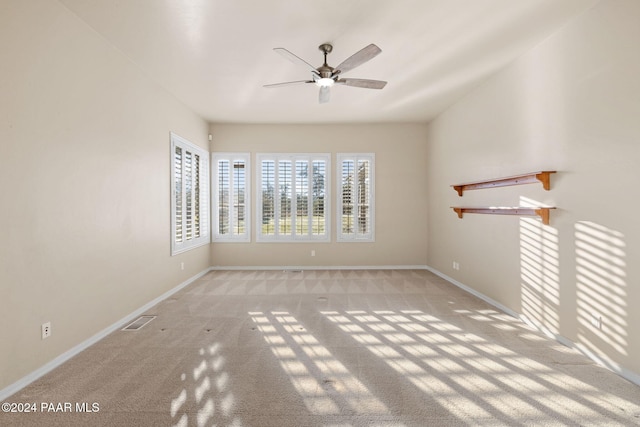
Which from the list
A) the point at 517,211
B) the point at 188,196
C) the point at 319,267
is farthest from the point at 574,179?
the point at 188,196

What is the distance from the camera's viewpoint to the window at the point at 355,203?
6.25 meters

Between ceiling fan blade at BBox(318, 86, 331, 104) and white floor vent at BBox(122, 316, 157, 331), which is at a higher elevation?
ceiling fan blade at BBox(318, 86, 331, 104)

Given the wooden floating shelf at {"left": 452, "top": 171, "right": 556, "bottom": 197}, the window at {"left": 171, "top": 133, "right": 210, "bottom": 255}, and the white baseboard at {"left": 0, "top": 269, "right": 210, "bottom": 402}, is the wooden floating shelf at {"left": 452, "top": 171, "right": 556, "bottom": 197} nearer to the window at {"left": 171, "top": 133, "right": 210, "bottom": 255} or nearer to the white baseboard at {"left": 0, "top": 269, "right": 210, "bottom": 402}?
the window at {"left": 171, "top": 133, "right": 210, "bottom": 255}

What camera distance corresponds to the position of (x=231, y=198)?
20.4 ft

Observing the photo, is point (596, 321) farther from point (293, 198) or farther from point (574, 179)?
point (293, 198)

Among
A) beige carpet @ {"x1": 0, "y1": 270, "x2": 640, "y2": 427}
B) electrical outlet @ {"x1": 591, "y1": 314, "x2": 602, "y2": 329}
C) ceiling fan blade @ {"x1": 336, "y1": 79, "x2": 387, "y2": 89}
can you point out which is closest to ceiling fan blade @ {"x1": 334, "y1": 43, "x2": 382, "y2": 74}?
ceiling fan blade @ {"x1": 336, "y1": 79, "x2": 387, "y2": 89}

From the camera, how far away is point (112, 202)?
325 cm

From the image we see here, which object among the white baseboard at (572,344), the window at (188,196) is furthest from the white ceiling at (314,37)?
the white baseboard at (572,344)

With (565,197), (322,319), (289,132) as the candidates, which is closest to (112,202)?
(322,319)

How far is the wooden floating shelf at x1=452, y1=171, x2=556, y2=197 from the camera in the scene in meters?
2.97

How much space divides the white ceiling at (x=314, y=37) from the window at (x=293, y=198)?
1831mm

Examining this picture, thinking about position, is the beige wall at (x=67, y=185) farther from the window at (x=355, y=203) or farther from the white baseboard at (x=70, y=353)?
the window at (x=355, y=203)

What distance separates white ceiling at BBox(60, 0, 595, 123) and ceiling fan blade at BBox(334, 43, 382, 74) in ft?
1.02

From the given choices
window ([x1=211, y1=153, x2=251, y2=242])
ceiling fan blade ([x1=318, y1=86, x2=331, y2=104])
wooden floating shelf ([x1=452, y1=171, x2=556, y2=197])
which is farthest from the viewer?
window ([x1=211, y1=153, x2=251, y2=242])
